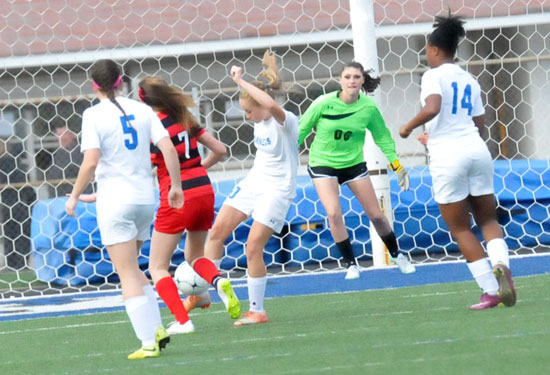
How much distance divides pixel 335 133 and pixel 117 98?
13.9 ft

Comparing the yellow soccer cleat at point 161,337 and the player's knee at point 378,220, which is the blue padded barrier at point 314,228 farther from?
the yellow soccer cleat at point 161,337

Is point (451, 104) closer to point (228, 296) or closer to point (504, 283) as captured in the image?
point (504, 283)

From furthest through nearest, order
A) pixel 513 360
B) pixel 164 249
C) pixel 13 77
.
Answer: pixel 13 77
pixel 164 249
pixel 513 360

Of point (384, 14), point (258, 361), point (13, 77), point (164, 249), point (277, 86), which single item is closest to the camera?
point (258, 361)

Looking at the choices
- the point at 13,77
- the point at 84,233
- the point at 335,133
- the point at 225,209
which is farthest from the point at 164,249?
the point at 13,77

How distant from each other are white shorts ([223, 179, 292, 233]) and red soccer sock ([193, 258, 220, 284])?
1.33 feet

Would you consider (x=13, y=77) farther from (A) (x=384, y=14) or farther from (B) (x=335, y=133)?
(B) (x=335, y=133)

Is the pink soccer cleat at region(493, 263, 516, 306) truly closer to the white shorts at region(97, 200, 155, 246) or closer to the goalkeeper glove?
the white shorts at region(97, 200, 155, 246)

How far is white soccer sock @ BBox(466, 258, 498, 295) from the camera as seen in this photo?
22.6ft

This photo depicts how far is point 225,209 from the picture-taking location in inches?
305

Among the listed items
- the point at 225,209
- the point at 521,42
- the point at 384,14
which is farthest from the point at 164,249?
the point at 521,42

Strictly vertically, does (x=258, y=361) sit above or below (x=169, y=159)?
below

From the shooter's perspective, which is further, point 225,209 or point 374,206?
point 374,206

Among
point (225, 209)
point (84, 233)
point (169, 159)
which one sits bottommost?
point (84, 233)
